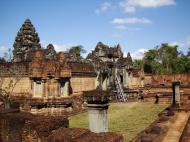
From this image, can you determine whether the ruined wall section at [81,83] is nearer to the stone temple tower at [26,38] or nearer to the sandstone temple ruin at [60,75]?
the sandstone temple ruin at [60,75]

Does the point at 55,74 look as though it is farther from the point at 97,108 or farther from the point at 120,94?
the point at 97,108

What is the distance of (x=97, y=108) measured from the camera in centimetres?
750

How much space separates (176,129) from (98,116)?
16.8ft

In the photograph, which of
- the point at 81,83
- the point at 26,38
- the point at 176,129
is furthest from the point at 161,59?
the point at 176,129

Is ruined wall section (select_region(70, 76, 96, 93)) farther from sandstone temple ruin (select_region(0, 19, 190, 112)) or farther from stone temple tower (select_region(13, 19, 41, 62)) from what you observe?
stone temple tower (select_region(13, 19, 41, 62))

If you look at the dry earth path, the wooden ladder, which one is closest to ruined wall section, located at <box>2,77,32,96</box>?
the wooden ladder

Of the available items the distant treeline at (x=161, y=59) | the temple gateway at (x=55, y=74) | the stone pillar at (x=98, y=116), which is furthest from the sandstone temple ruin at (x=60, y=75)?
the distant treeline at (x=161, y=59)

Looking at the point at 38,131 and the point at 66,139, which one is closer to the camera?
the point at 66,139

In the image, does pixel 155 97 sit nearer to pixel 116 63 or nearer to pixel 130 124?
pixel 116 63

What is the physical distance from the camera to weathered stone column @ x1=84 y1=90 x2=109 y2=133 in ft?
24.3

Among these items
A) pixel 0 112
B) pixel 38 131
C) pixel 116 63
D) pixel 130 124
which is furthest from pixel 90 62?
pixel 38 131

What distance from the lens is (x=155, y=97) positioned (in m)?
24.4

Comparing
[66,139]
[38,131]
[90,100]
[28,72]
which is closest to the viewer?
[66,139]

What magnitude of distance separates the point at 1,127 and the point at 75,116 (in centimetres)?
989
